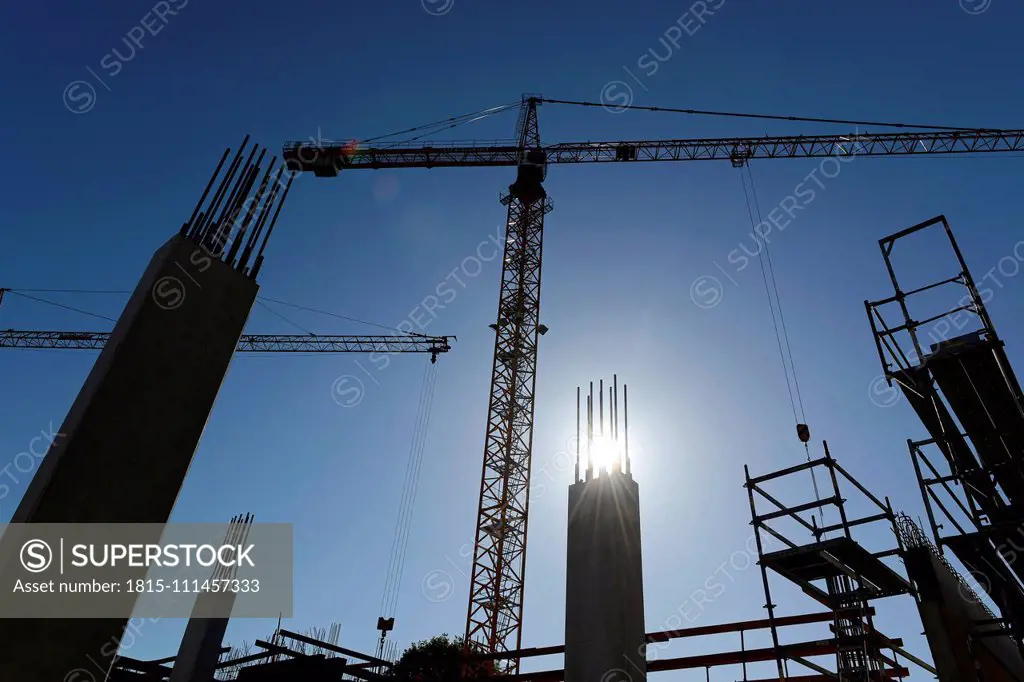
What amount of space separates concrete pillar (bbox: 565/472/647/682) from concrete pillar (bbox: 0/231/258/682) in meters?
6.11

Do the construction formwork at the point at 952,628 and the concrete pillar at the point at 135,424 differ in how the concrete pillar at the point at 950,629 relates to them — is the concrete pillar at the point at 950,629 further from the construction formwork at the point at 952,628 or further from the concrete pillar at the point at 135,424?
the concrete pillar at the point at 135,424

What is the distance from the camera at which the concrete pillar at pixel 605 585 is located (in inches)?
396

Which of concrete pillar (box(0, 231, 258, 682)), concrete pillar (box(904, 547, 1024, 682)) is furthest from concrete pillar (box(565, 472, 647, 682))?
concrete pillar (box(0, 231, 258, 682))

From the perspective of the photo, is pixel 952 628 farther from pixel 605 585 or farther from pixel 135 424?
pixel 135 424

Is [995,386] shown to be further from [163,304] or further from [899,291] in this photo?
[163,304]

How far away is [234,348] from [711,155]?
3484 centimetres

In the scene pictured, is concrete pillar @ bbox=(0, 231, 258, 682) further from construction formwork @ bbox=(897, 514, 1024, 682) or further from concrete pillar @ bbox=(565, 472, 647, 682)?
construction formwork @ bbox=(897, 514, 1024, 682)

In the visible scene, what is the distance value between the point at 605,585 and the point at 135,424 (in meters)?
6.90

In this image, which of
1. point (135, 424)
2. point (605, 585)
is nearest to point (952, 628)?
point (605, 585)

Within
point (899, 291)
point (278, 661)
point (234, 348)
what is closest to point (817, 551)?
point (899, 291)

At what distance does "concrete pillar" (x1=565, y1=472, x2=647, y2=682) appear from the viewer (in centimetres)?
1005

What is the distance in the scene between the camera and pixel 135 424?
7707 mm

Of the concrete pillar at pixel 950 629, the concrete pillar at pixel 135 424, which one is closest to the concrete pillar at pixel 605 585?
the concrete pillar at pixel 950 629

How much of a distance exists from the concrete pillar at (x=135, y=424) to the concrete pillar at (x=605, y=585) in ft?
20.0
